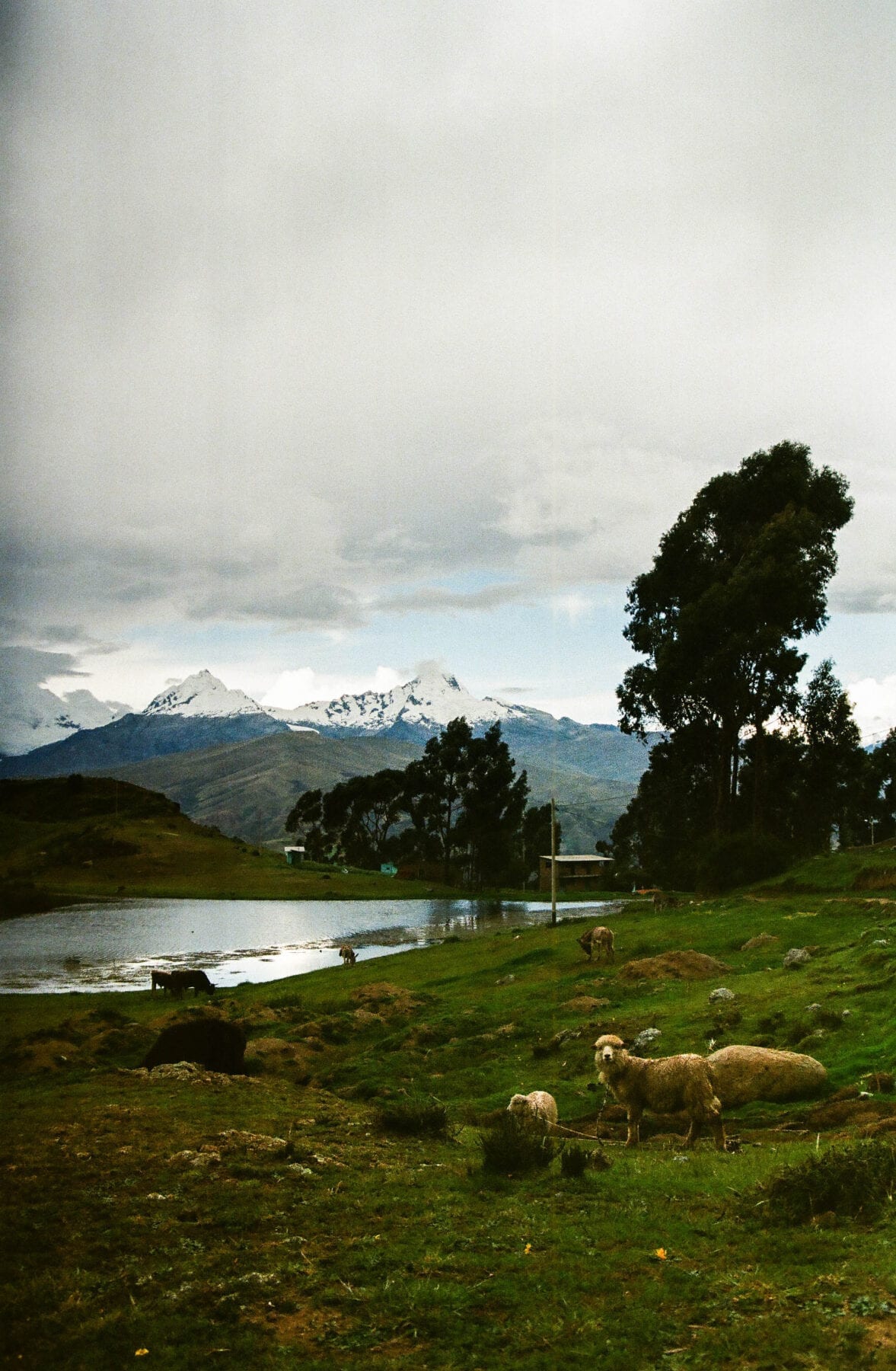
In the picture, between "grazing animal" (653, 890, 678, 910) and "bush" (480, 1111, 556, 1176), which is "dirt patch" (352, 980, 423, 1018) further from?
"grazing animal" (653, 890, 678, 910)

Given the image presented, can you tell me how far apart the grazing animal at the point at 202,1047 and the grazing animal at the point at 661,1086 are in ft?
33.3

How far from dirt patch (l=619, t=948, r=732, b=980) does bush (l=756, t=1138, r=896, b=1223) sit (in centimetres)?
1904

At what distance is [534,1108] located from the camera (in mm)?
15938

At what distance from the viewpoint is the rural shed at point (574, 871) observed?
138m

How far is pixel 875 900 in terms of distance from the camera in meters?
38.4

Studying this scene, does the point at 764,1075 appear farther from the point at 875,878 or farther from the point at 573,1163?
the point at 875,878

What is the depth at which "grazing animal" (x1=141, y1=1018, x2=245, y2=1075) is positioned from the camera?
71.8 ft

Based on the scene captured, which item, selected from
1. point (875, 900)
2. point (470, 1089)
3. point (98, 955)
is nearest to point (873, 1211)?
point (470, 1089)

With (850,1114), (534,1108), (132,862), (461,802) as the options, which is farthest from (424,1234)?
(132,862)

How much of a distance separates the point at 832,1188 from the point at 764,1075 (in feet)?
25.2

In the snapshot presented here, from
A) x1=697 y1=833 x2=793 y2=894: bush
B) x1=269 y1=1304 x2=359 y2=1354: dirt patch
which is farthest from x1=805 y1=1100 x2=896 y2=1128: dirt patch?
x1=697 y1=833 x2=793 y2=894: bush

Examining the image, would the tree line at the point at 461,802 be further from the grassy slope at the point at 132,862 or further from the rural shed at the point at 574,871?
the grassy slope at the point at 132,862

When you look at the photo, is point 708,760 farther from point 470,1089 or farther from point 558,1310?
point 558,1310

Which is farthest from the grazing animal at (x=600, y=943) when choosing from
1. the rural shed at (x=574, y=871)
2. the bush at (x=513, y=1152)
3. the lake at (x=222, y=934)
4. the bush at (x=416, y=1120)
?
the rural shed at (x=574, y=871)
